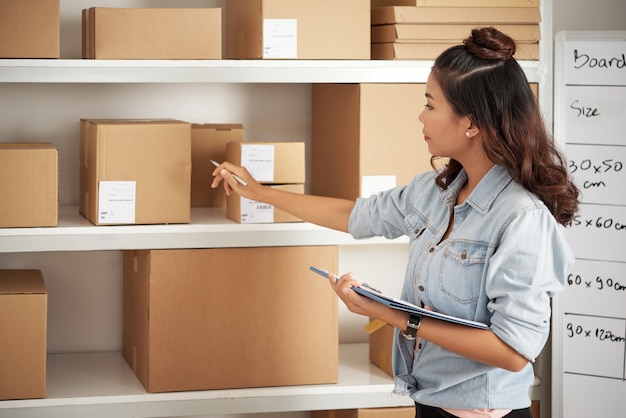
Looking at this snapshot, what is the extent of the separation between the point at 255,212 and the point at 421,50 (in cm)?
65

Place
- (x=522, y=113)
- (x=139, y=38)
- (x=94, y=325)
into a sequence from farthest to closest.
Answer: (x=94, y=325)
(x=139, y=38)
(x=522, y=113)

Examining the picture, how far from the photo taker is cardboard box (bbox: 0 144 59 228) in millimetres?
2350

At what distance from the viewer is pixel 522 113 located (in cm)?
178

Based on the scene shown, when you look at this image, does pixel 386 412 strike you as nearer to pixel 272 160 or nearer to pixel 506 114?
pixel 272 160

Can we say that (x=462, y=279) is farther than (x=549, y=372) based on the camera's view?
No

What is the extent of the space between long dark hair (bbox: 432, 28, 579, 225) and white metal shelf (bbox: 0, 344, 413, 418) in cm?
103

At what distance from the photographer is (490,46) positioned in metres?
1.80

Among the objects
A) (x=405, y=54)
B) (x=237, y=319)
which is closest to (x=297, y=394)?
(x=237, y=319)

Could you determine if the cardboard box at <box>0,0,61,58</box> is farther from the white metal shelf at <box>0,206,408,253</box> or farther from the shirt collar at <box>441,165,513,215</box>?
the shirt collar at <box>441,165,513,215</box>

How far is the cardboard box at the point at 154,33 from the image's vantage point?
7.86 ft

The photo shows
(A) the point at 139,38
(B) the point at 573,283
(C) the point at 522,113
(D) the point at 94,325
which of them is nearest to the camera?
(C) the point at 522,113

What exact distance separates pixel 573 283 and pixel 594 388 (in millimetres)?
327

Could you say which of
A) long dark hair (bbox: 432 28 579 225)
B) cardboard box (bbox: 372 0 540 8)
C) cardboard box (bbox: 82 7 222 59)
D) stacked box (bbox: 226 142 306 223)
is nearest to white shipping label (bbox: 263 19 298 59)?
cardboard box (bbox: 82 7 222 59)

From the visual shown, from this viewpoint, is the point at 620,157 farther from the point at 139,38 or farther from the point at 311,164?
the point at 139,38
